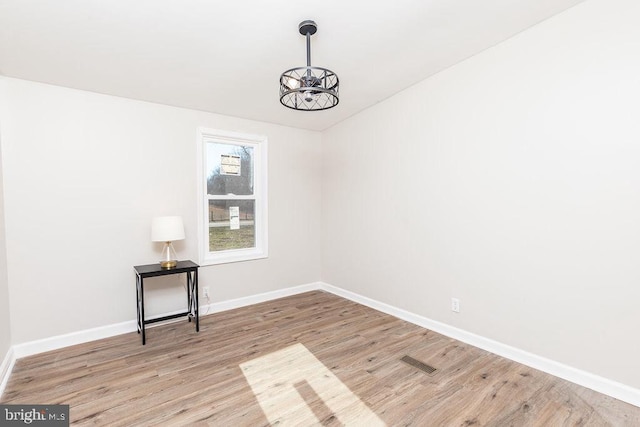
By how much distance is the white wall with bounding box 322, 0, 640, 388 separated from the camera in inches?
77.7

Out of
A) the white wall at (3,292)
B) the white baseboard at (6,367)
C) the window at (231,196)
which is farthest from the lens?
the window at (231,196)

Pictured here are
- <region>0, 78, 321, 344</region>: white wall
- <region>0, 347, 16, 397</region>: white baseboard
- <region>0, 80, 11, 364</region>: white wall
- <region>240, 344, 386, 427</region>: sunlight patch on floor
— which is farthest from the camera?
<region>0, 78, 321, 344</region>: white wall

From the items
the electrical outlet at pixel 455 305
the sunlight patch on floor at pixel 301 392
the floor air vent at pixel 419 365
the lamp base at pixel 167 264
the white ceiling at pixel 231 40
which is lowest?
the sunlight patch on floor at pixel 301 392

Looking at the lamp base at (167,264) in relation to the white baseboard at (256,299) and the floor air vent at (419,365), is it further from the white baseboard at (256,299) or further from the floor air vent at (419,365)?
the floor air vent at (419,365)

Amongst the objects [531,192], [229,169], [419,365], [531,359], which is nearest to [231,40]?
[229,169]

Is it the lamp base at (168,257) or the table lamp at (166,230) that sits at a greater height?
the table lamp at (166,230)

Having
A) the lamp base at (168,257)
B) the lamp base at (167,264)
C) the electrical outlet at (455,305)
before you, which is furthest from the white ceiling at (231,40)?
the electrical outlet at (455,305)

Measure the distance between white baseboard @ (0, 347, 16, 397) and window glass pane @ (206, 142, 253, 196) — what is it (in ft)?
7.11

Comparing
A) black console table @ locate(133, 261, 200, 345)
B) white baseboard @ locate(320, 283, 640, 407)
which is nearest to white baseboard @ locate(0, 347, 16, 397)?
black console table @ locate(133, 261, 200, 345)

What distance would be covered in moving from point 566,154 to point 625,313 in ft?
3.59

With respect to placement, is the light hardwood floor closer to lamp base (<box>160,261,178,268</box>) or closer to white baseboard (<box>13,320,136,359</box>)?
white baseboard (<box>13,320,136,359</box>)

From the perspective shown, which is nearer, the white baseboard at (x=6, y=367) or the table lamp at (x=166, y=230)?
the white baseboard at (x=6, y=367)

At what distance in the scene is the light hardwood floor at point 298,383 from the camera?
6.12 feet

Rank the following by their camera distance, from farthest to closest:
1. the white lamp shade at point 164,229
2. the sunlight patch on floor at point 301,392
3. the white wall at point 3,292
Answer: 1. the white lamp shade at point 164,229
2. the white wall at point 3,292
3. the sunlight patch on floor at point 301,392
